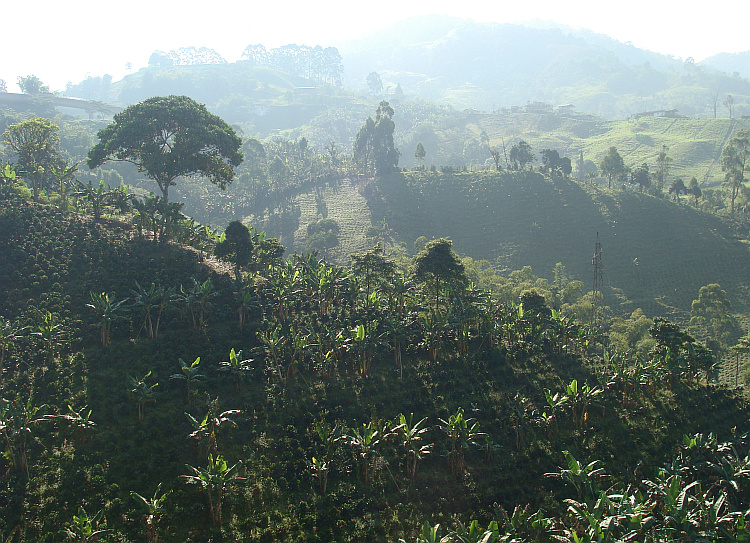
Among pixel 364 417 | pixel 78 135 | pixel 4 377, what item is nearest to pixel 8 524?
pixel 4 377

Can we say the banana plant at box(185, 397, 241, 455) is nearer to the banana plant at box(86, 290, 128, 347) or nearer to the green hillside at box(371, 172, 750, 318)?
the banana plant at box(86, 290, 128, 347)

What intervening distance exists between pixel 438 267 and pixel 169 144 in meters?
28.5

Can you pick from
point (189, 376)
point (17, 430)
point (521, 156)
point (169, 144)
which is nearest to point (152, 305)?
point (189, 376)

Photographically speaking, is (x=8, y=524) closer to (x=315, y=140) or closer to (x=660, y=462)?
(x=660, y=462)

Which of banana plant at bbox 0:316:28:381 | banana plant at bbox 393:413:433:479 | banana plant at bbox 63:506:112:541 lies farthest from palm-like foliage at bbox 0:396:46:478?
banana plant at bbox 393:413:433:479

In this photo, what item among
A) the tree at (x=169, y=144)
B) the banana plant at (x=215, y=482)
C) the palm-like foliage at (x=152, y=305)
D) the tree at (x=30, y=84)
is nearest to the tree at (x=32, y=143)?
the tree at (x=169, y=144)

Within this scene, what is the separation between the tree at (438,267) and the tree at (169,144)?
74.6 feet

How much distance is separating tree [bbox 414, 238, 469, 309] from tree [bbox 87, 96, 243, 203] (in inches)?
895

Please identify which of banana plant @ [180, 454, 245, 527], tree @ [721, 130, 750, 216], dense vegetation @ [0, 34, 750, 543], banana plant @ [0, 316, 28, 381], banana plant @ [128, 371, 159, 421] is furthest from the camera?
tree @ [721, 130, 750, 216]

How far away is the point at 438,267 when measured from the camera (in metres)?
39.3

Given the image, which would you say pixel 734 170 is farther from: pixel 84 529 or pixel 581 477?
pixel 84 529

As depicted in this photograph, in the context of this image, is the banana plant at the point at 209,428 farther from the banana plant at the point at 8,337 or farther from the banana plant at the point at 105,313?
the banana plant at the point at 8,337

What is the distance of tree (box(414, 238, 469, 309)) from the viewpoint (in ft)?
129

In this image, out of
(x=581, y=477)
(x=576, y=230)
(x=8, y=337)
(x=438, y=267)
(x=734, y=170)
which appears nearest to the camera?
(x=581, y=477)
